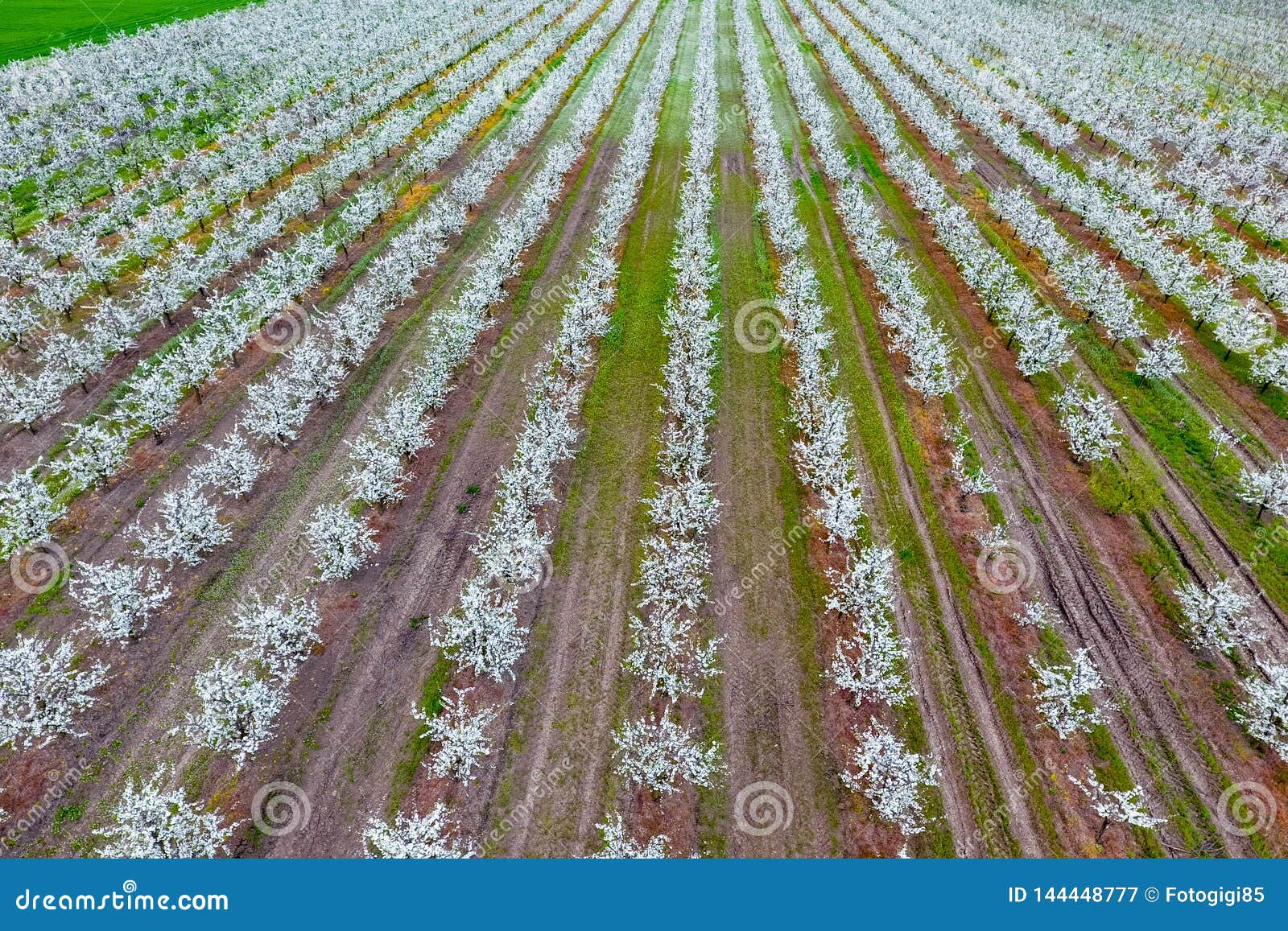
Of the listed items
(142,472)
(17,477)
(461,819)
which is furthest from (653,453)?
(17,477)

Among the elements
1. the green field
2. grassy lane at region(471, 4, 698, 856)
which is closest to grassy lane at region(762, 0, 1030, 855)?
grassy lane at region(471, 4, 698, 856)

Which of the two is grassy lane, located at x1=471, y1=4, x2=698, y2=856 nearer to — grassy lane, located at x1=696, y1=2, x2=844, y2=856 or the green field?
grassy lane, located at x1=696, y1=2, x2=844, y2=856

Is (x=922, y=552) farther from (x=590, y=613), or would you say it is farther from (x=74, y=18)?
(x=74, y=18)

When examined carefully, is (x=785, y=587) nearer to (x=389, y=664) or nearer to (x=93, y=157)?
(x=389, y=664)

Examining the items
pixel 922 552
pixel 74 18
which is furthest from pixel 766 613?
pixel 74 18

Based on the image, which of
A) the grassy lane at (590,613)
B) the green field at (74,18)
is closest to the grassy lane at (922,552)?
the grassy lane at (590,613)

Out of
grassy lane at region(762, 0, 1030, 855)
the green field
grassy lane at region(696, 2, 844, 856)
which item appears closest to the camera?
grassy lane at region(696, 2, 844, 856)

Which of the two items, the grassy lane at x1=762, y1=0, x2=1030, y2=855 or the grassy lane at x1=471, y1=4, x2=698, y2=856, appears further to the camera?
the grassy lane at x1=762, y1=0, x2=1030, y2=855

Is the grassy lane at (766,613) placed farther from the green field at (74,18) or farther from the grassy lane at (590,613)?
the green field at (74,18)
